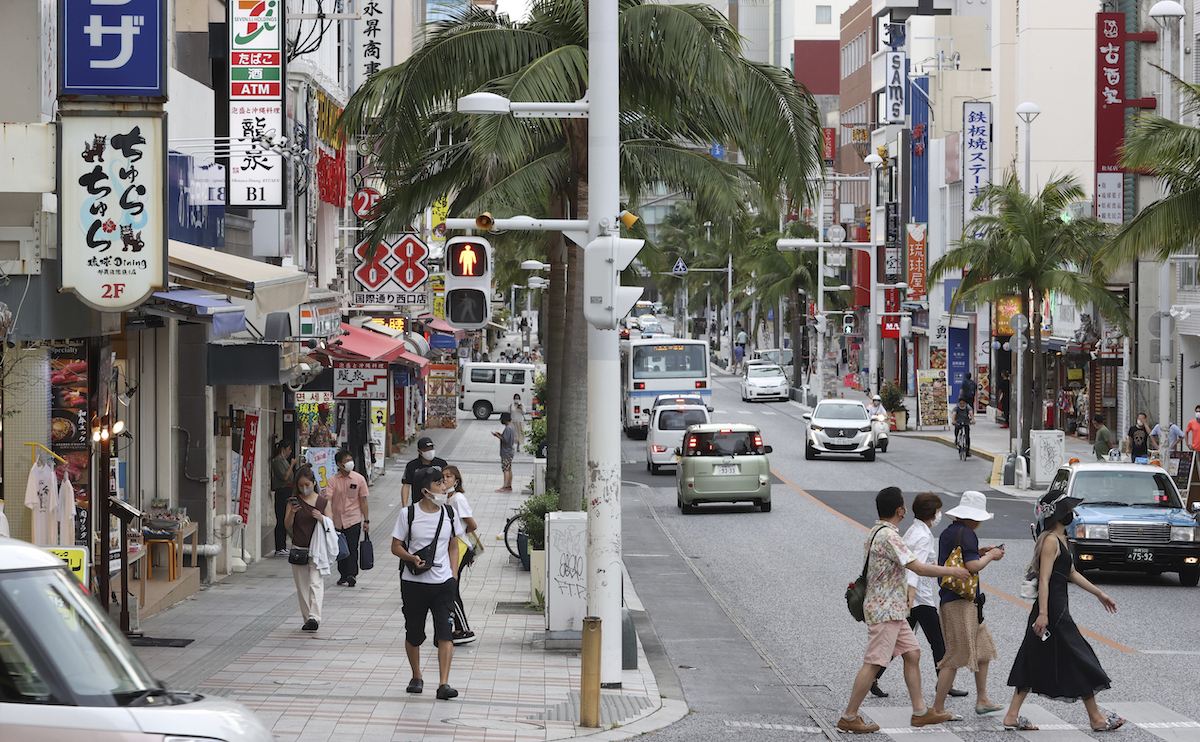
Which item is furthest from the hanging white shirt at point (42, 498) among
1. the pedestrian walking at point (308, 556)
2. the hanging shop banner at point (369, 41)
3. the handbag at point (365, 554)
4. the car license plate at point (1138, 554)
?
the hanging shop banner at point (369, 41)

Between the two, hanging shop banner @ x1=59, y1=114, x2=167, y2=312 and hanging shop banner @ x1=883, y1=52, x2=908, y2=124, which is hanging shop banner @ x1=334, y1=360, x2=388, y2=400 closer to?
hanging shop banner @ x1=59, y1=114, x2=167, y2=312

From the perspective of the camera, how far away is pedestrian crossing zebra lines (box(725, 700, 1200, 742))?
10.6m

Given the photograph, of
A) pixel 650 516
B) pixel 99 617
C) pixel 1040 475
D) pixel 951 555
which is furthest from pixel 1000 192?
pixel 99 617

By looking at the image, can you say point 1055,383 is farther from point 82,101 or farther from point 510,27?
point 82,101

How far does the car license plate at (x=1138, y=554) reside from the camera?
18.9 meters

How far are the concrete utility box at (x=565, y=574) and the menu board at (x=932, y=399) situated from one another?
3731 cm

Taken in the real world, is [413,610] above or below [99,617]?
below

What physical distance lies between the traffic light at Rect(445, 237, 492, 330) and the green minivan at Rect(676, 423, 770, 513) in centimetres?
1631

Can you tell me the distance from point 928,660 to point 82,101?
8.86 meters

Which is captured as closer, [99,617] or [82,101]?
[99,617]

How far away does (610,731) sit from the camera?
10.7 metres

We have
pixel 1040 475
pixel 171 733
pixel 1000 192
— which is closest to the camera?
pixel 171 733

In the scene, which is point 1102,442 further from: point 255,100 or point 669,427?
point 255,100

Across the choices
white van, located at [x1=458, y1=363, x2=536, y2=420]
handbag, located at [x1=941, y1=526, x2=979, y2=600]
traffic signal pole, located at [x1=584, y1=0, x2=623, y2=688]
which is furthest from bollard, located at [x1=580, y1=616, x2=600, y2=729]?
white van, located at [x1=458, y1=363, x2=536, y2=420]
